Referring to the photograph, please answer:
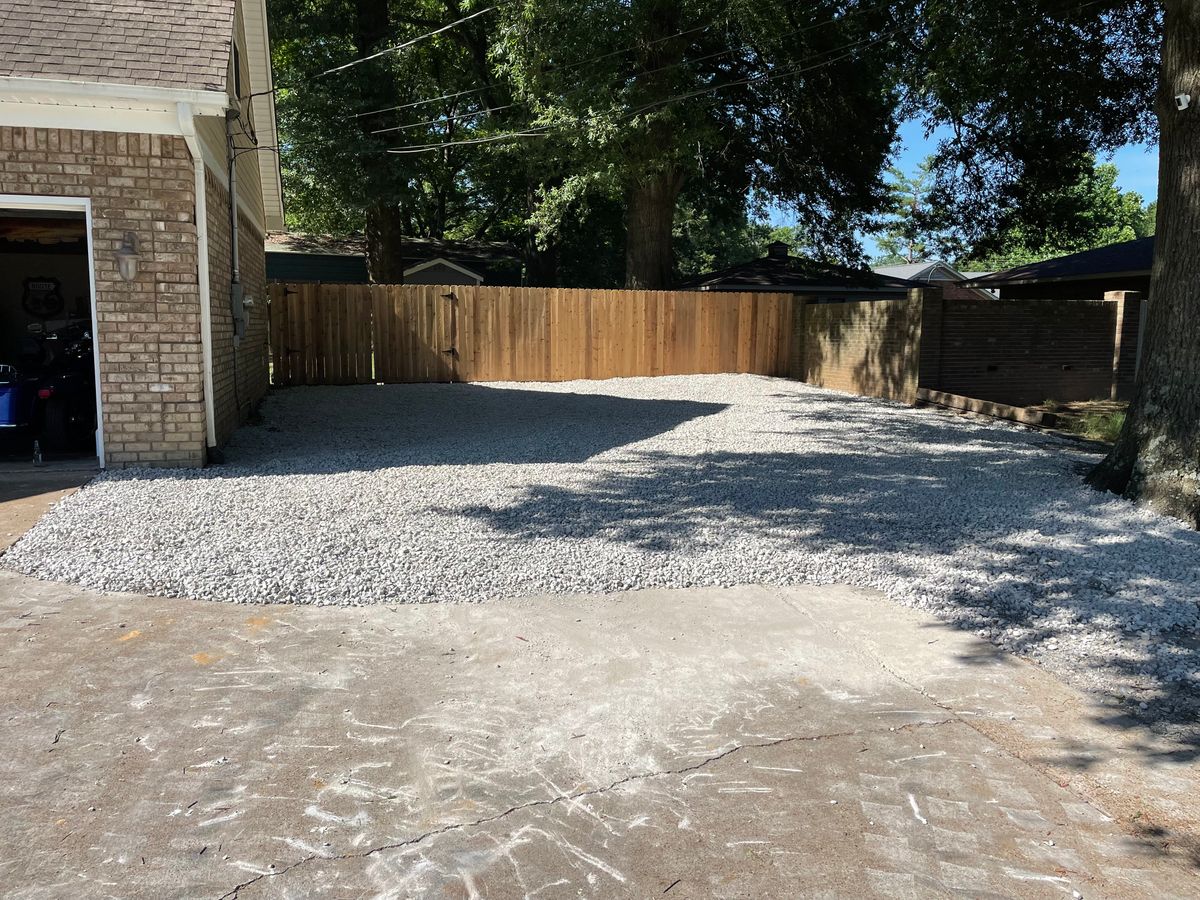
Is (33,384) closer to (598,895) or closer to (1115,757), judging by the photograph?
(598,895)

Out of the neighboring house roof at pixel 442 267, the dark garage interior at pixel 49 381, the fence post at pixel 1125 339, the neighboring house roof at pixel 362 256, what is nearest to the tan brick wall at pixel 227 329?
the dark garage interior at pixel 49 381

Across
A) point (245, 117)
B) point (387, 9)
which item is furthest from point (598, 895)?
point (387, 9)

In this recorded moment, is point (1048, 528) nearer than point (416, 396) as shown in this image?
Yes

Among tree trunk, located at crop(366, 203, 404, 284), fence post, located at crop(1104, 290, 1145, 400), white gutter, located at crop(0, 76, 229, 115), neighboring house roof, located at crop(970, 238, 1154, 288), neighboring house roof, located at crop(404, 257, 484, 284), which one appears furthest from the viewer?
neighboring house roof, located at crop(404, 257, 484, 284)

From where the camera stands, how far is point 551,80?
17797 mm

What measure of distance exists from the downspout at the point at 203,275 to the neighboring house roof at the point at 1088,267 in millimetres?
17507

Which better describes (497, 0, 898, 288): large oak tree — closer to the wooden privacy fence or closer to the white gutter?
the wooden privacy fence

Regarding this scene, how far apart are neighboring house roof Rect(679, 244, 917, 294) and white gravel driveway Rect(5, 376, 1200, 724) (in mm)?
14029

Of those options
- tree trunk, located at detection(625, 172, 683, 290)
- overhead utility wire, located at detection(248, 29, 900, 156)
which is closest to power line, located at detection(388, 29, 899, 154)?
overhead utility wire, located at detection(248, 29, 900, 156)

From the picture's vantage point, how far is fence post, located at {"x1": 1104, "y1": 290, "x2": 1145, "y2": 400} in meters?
15.1

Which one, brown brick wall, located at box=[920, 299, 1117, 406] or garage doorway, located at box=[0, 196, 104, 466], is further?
brown brick wall, located at box=[920, 299, 1117, 406]

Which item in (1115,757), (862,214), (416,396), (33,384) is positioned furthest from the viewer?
(862,214)

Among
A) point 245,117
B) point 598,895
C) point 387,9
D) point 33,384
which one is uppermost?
point 387,9

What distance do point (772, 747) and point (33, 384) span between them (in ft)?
26.6
